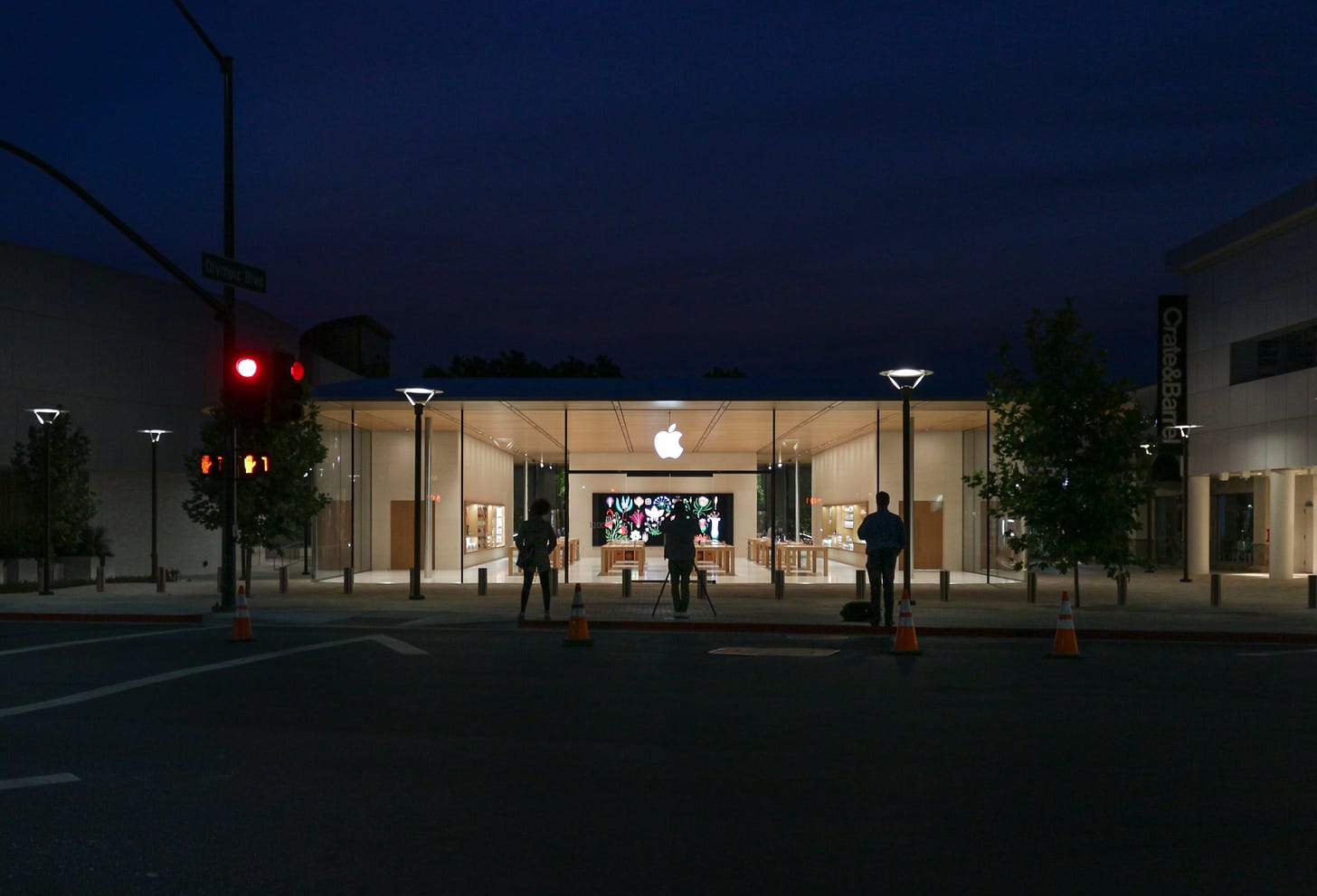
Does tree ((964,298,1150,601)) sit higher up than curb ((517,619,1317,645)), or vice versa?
tree ((964,298,1150,601))

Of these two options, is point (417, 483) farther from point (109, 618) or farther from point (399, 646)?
point (399, 646)

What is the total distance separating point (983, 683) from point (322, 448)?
19471 millimetres

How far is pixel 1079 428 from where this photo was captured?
23297 mm

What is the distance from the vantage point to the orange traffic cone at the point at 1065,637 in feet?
51.4

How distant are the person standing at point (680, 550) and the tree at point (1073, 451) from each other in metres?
6.43

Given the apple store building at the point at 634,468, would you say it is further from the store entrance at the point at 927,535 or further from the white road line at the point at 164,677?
the white road line at the point at 164,677

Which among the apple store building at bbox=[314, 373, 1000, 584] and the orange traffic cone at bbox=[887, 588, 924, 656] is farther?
the apple store building at bbox=[314, 373, 1000, 584]

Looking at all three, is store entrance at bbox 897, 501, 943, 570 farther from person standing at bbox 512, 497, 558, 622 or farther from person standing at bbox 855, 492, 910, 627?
person standing at bbox 512, 497, 558, 622

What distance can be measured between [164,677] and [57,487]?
2425 centimetres

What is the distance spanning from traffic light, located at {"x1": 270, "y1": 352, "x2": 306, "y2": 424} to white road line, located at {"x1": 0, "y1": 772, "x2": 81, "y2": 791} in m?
11.8

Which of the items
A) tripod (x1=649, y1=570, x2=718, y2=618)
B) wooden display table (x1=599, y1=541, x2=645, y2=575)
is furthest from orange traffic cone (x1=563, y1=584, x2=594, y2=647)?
wooden display table (x1=599, y1=541, x2=645, y2=575)

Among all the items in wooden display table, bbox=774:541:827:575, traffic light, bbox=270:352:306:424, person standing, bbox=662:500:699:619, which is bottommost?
wooden display table, bbox=774:541:827:575

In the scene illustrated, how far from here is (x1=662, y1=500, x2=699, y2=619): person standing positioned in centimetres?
2044

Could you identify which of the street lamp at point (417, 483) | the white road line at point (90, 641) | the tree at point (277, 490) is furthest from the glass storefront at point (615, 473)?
the white road line at point (90, 641)
